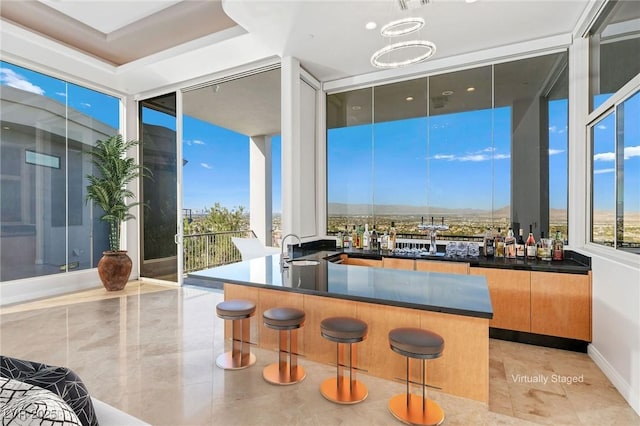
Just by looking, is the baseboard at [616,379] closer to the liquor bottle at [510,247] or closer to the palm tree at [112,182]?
the liquor bottle at [510,247]

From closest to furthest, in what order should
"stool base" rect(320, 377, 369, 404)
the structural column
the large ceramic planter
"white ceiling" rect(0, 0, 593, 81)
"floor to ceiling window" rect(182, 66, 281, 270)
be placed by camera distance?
"stool base" rect(320, 377, 369, 404) < "white ceiling" rect(0, 0, 593, 81) < the large ceramic planter < "floor to ceiling window" rect(182, 66, 281, 270) < the structural column

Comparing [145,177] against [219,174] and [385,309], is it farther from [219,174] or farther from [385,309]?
[385,309]

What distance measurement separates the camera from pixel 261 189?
23.4ft

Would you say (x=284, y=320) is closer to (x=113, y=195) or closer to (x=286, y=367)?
(x=286, y=367)

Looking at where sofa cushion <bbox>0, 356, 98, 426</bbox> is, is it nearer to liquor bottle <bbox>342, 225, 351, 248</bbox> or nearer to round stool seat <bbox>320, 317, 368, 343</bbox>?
round stool seat <bbox>320, 317, 368, 343</bbox>

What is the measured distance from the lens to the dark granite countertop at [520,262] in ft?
9.75

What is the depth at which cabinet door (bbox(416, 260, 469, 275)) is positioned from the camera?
3.38 metres

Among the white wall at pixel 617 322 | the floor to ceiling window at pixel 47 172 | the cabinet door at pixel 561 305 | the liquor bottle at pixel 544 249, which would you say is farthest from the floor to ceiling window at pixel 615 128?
the floor to ceiling window at pixel 47 172

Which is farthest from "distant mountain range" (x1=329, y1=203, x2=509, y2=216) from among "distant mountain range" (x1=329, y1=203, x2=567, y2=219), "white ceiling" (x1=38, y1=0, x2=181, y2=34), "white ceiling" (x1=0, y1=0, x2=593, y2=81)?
"white ceiling" (x1=38, y1=0, x2=181, y2=34)

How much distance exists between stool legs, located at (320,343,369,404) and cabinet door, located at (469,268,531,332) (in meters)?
1.73

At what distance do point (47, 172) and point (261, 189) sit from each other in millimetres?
3685

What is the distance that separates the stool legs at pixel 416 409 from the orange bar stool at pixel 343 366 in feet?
0.79

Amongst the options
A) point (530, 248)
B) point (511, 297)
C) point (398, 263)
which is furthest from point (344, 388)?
point (530, 248)

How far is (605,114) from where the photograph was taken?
2.88 meters
